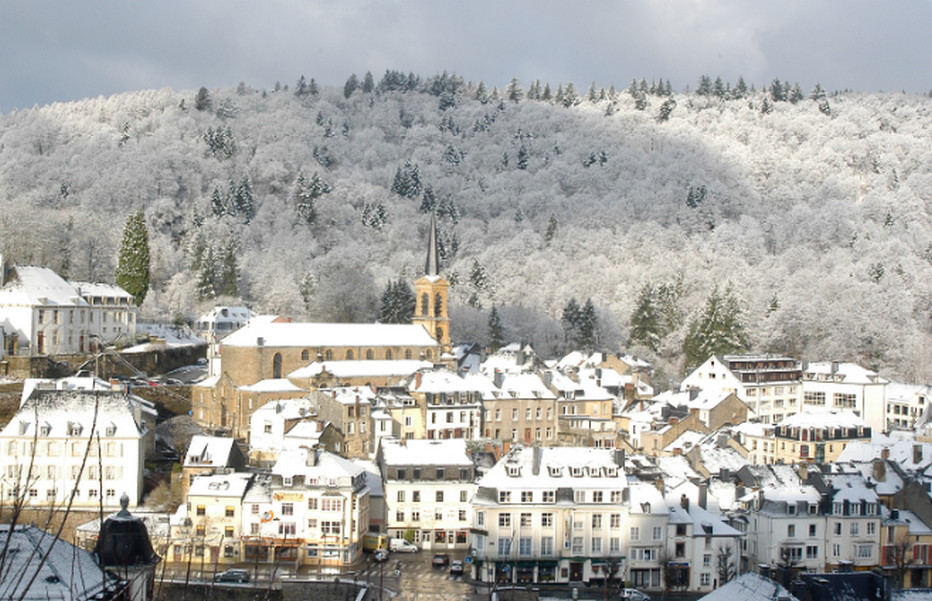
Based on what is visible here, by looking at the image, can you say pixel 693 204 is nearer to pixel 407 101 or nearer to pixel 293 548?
pixel 407 101

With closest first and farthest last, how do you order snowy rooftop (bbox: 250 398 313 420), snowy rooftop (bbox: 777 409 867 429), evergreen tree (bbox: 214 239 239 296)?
snowy rooftop (bbox: 250 398 313 420)
snowy rooftop (bbox: 777 409 867 429)
evergreen tree (bbox: 214 239 239 296)

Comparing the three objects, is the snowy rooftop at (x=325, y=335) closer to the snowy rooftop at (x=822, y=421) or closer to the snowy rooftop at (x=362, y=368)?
the snowy rooftop at (x=362, y=368)

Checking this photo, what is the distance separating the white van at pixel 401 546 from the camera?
42312 millimetres

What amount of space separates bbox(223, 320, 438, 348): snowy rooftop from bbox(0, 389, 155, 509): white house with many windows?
63.5ft

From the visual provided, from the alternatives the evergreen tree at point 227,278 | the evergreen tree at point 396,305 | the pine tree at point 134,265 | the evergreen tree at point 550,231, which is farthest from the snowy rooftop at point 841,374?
the evergreen tree at point 550,231

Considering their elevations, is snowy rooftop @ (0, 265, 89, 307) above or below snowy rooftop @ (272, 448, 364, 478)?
above

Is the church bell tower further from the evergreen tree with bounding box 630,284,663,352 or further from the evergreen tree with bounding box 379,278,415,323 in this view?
the evergreen tree with bounding box 630,284,663,352

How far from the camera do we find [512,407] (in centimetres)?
6050

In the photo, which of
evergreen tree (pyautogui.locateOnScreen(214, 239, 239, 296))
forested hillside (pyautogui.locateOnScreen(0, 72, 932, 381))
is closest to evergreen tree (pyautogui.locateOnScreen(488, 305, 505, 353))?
forested hillside (pyautogui.locateOnScreen(0, 72, 932, 381))

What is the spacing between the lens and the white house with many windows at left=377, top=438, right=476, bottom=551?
4359 centimetres

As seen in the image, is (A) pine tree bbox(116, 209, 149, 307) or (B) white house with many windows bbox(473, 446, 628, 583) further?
(A) pine tree bbox(116, 209, 149, 307)

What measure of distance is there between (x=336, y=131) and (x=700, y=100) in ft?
244

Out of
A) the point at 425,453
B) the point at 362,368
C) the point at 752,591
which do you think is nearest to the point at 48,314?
the point at 362,368

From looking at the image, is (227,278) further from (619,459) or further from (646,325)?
(619,459)
